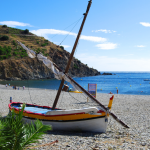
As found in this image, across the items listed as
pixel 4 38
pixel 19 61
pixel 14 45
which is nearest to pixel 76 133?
pixel 19 61

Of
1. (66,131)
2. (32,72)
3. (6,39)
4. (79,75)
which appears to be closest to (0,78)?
(32,72)

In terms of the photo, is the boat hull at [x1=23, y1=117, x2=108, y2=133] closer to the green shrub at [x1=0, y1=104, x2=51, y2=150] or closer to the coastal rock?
the green shrub at [x1=0, y1=104, x2=51, y2=150]

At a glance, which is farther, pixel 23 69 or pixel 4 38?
pixel 4 38

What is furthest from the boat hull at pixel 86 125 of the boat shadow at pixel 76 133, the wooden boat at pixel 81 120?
the boat shadow at pixel 76 133

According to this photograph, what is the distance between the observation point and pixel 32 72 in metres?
94.3

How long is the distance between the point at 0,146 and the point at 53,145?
3.62 metres

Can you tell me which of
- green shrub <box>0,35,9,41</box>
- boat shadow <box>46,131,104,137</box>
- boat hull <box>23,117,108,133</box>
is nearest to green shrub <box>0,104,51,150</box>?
boat shadow <box>46,131,104,137</box>

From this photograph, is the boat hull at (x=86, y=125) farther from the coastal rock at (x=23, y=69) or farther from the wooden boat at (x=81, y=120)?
the coastal rock at (x=23, y=69)

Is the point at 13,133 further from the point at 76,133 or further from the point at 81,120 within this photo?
the point at 76,133

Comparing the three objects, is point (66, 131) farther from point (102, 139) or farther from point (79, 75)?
point (79, 75)

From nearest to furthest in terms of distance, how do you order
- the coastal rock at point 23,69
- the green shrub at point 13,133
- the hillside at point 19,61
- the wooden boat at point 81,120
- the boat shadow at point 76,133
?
1. the green shrub at point 13,133
2. the boat shadow at point 76,133
3. the wooden boat at point 81,120
4. the coastal rock at point 23,69
5. the hillside at point 19,61

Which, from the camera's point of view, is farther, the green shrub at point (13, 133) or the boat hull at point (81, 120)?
the boat hull at point (81, 120)

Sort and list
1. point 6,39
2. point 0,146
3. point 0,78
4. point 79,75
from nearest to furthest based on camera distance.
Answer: point 0,146
point 0,78
point 6,39
point 79,75

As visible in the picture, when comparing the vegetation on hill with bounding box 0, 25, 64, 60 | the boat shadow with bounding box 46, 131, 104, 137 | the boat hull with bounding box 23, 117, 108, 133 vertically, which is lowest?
the boat shadow with bounding box 46, 131, 104, 137
